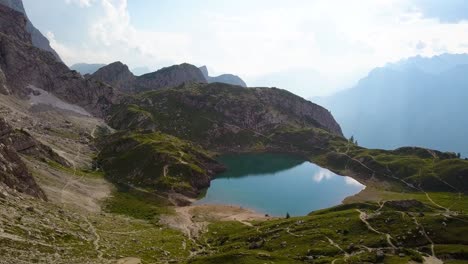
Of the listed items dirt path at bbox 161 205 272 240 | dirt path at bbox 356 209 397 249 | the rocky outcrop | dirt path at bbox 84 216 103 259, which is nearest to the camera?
dirt path at bbox 84 216 103 259

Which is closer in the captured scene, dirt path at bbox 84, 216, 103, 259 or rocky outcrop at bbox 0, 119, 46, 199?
dirt path at bbox 84, 216, 103, 259

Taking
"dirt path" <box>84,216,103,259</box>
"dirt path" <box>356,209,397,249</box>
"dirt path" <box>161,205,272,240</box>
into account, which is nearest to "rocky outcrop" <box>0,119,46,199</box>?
"dirt path" <box>84,216,103,259</box>

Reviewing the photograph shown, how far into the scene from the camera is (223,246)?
107 m

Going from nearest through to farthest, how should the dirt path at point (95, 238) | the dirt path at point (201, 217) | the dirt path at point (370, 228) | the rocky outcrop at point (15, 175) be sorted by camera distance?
the dirt path at point (95, 238)
the dirt path at point (370, 228)
the rocky outcrop at point (15, 175)
the dirt path at point (201, 217)

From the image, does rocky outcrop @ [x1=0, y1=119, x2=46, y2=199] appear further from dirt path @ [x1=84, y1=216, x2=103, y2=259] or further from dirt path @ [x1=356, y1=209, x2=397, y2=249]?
dirt path @ [x1=356, y1=209, x2=397, y2=249]

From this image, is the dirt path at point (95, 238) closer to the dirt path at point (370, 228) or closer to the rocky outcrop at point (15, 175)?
the rocky outcrop at point (15, 175)

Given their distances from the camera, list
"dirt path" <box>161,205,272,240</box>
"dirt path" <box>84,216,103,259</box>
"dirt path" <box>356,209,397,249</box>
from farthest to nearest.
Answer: "dirt path" <box>161,205,272,240</box> < "dirt path" <box>356,209,397,249</box> < "dirt path" <box>84,216,103,259</box>

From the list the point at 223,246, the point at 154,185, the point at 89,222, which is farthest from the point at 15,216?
the point at 154,185

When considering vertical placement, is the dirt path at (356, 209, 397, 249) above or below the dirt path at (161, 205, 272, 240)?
above

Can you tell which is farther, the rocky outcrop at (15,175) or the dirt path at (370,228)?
the rocky outcrop at (15,175)

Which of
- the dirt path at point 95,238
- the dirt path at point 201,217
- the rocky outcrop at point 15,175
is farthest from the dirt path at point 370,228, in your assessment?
the rocky outcrop at point 15,175

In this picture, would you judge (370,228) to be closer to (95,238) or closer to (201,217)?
(95,238)

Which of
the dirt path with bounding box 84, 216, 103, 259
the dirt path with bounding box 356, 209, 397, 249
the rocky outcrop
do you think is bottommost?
the dirt path with bounding box 84, 216, 103, 259

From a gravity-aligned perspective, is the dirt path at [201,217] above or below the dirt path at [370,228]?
below
